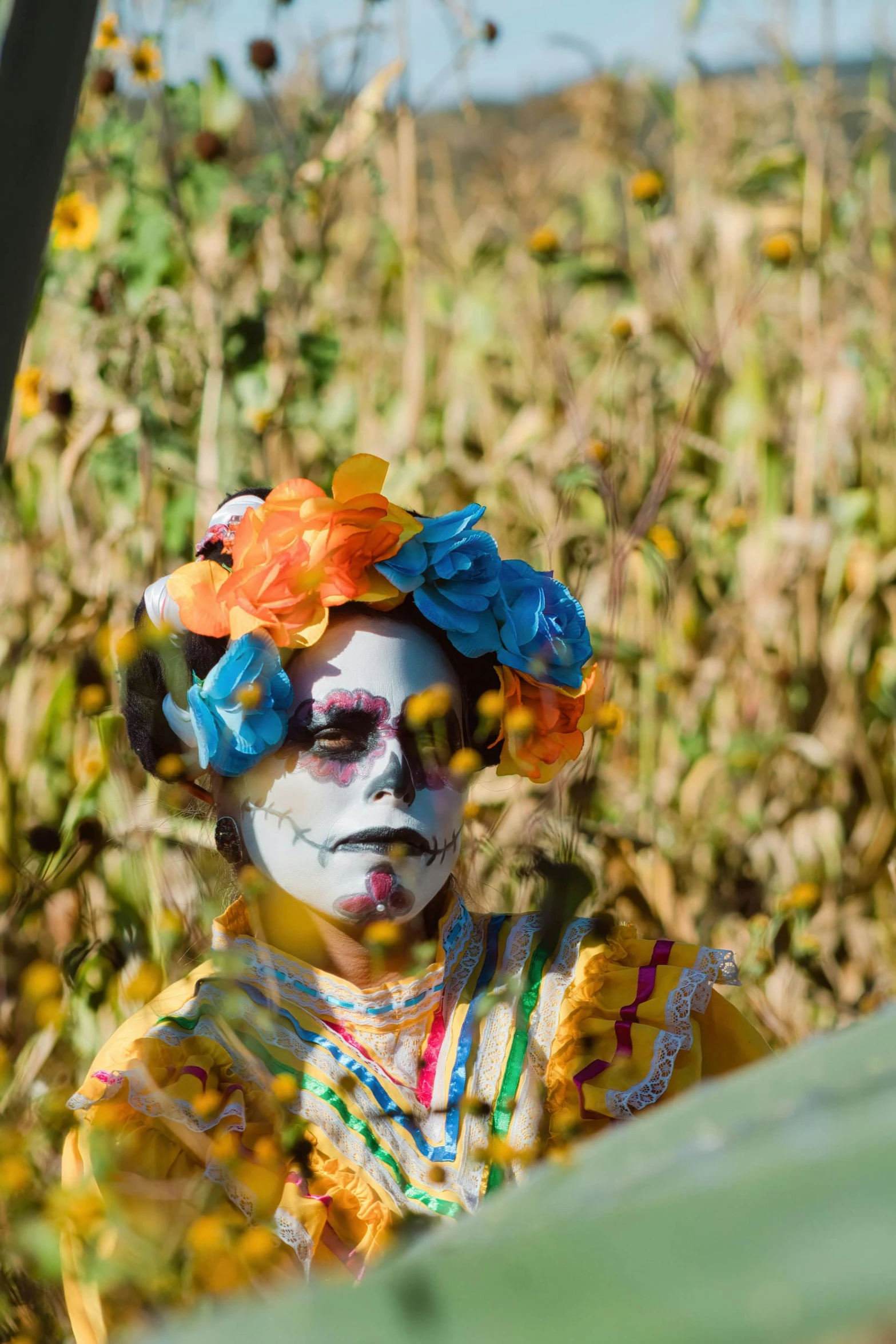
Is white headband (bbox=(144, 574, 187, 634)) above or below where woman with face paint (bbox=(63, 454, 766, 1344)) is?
above

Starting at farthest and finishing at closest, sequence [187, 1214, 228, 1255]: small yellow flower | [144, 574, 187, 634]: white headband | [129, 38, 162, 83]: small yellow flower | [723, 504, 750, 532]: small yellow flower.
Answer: [723, 504, 750, 532]: small yellow flower < [129, 38, 162, 83]: small yellow flower < [144, 574, 187, 634]: white headband < [187, 1214, 228, 1255]: small yellow flower

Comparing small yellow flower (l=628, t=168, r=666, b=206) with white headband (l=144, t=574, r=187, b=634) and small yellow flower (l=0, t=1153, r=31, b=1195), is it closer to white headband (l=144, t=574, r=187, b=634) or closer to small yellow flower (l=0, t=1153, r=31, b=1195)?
white headband (l=144, t=574, r=187, b=634)

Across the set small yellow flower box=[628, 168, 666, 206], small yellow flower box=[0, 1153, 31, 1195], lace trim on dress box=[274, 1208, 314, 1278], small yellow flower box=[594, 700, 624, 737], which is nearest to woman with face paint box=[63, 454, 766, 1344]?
lace trim on dress box=[274, 1208, 314, 1278]

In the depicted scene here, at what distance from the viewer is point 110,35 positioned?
158 centimetres

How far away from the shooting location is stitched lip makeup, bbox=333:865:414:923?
Result: 966 mm

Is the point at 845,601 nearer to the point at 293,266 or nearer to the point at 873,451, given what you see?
the point at 873,451

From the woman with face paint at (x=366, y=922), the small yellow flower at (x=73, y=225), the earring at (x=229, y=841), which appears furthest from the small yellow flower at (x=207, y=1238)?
the small yellow flower at (x=73, y=225)

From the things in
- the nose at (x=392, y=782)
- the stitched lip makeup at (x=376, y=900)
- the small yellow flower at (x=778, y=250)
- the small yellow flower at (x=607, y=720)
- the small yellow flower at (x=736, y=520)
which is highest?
the small yellow flower at (x=778, y=250)

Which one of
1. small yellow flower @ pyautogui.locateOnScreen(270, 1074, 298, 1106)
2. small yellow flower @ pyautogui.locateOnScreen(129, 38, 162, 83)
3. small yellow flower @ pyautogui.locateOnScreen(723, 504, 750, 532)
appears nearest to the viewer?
small yellow flower @ pyautogui.locateOnScreen(270, 1074, 298, 1106)

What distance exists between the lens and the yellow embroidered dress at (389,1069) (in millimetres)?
852

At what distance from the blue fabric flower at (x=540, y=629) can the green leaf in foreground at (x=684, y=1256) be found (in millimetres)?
747

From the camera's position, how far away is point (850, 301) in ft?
8.74

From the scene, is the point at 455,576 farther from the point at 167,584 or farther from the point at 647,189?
the point at 647,189

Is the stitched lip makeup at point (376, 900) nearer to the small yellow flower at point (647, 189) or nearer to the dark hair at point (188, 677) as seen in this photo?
the dark hair at point (188, 677)
